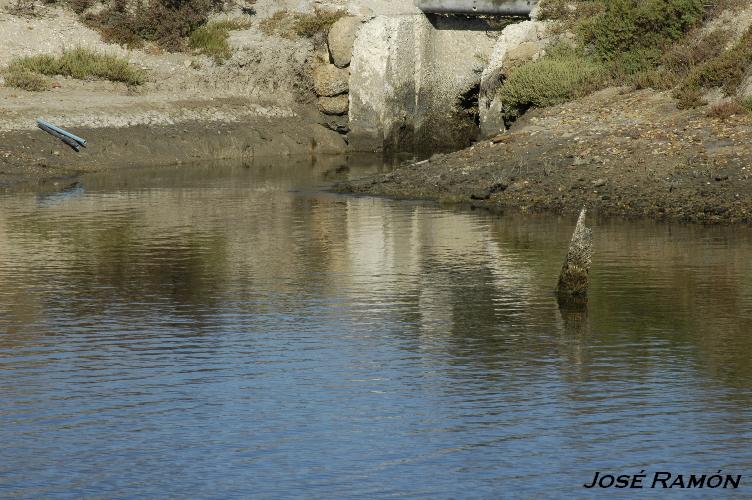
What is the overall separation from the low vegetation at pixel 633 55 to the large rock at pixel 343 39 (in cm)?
813

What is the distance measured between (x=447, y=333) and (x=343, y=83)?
94.8 ft

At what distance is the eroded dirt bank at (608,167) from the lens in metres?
28.3

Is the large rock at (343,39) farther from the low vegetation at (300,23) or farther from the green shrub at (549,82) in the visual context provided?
the green shrub at (549,82)

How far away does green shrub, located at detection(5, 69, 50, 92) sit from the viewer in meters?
41.1

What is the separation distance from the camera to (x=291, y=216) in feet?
97.2

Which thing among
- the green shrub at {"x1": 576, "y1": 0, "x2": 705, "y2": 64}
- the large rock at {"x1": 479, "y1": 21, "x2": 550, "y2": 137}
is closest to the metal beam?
the large rock at {"x1": 479, "y1": 21, "x2": 550, "y2": 137}

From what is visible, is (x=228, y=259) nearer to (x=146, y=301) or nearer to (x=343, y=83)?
(x=146, y=301)

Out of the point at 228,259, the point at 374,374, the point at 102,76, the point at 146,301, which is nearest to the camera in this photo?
the point at 374,374

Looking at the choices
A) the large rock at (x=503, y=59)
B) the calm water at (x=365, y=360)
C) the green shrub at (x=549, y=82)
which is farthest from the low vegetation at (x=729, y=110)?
the large rock at (x=503, y=59)

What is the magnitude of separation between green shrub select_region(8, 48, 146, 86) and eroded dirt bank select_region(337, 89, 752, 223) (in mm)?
12034

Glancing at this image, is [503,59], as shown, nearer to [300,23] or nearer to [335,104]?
[335,104]

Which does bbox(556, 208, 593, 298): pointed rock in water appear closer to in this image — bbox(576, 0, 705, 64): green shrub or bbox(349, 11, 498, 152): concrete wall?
bbox(576, 0, 705, 64): green shrub

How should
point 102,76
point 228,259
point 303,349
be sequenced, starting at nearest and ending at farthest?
point 303,349
point 228,259
point 102,76

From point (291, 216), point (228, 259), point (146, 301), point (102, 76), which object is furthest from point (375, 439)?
point (102, 76)
